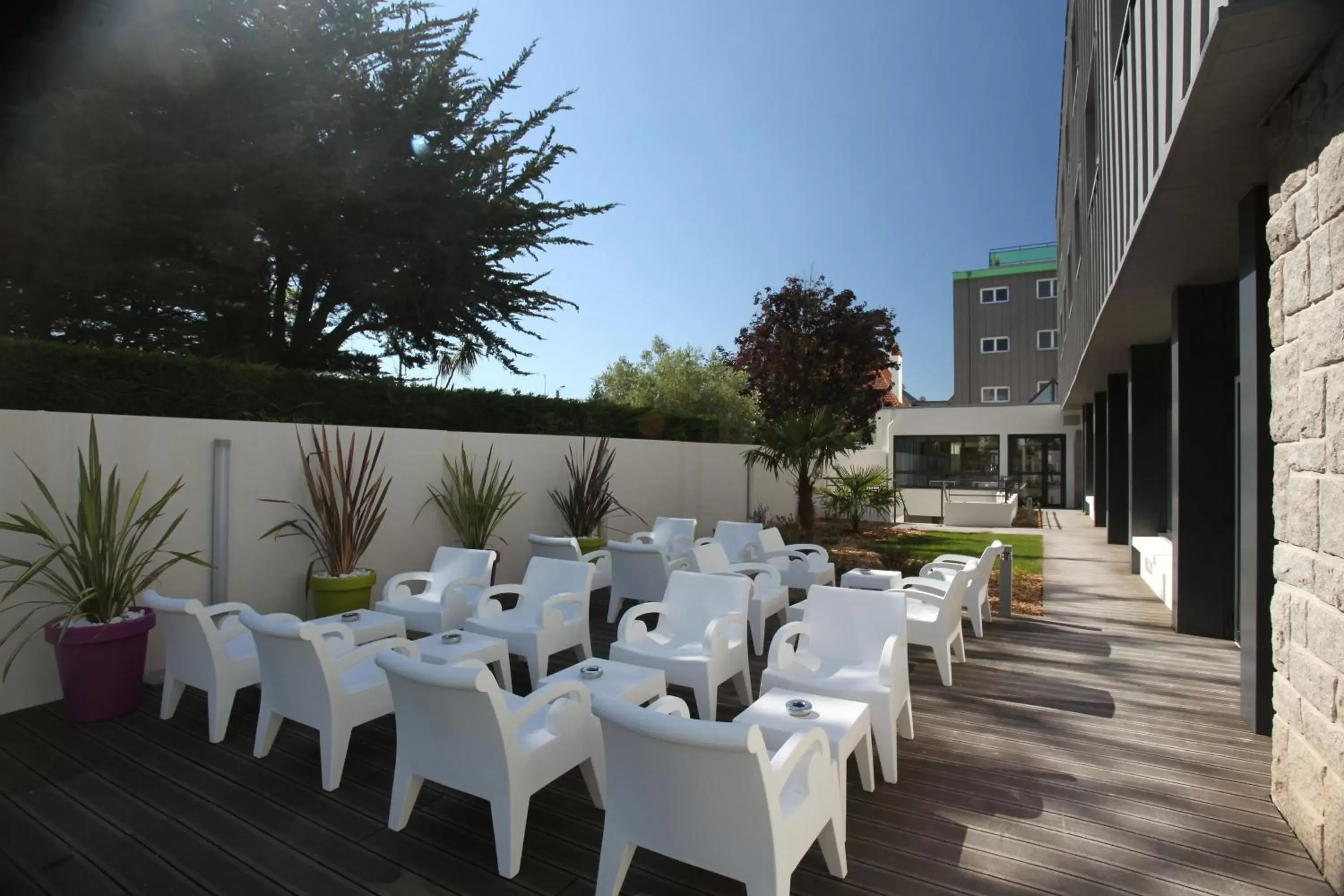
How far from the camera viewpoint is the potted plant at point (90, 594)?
375 centimetres

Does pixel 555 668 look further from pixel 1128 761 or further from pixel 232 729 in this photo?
pixel 1128 761

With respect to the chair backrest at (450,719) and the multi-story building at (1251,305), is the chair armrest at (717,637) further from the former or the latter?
the multi-story building at (1251,305)

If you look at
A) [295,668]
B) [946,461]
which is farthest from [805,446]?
[946,461]

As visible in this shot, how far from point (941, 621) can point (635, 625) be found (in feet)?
6.46

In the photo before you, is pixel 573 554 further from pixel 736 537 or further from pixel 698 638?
pixel 698 638

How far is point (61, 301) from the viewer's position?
26.3ft

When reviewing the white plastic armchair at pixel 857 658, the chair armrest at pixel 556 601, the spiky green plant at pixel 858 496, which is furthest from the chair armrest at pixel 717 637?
the spiky green plant at pixel 858 496

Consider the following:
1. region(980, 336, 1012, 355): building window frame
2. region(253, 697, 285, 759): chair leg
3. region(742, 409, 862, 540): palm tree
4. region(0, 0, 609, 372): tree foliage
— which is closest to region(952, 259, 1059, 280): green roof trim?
region(980, 336, 1012, 355): building window frame

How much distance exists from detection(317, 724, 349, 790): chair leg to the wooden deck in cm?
6

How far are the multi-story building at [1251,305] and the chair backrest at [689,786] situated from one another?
6.94 feet

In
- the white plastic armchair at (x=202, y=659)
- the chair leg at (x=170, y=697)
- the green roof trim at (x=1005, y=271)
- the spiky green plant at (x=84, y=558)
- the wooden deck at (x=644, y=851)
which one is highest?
the green roof trim at (x=1005, y=271)

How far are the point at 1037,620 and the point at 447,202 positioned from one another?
29.1 feet

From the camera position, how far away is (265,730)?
3.37 meters

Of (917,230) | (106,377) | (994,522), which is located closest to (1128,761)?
(106,377)
